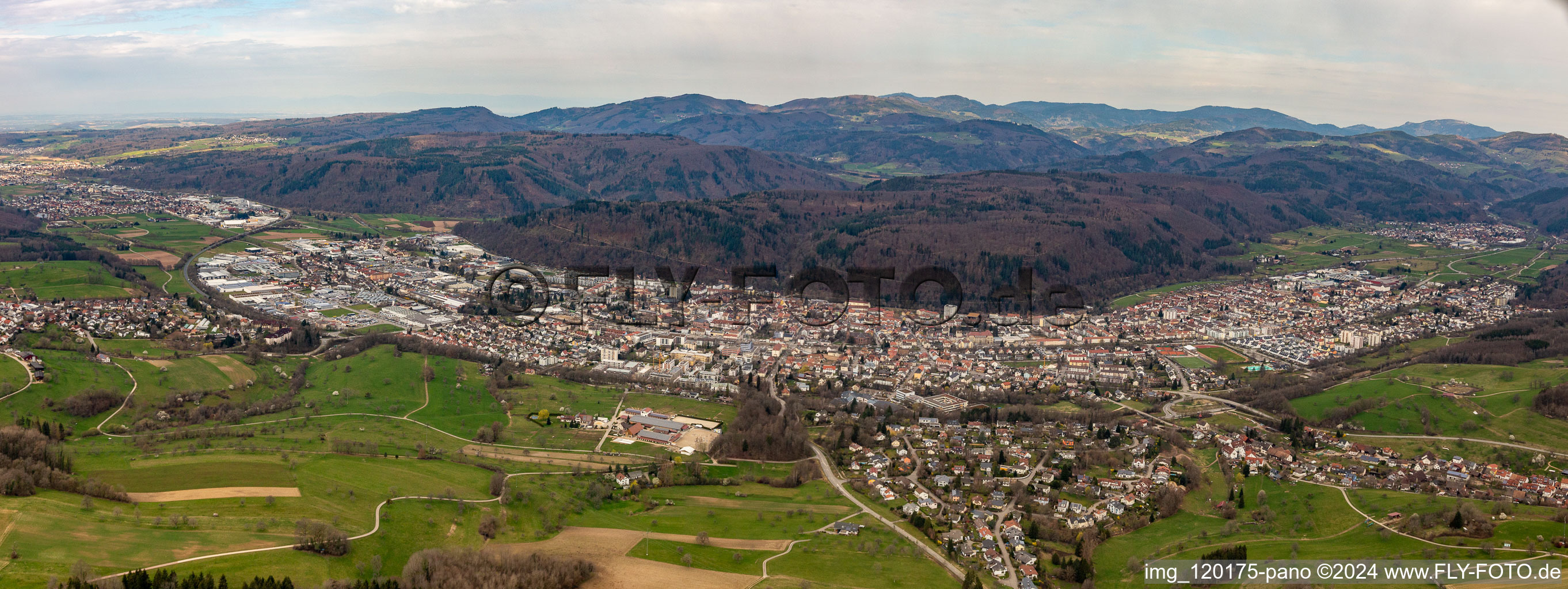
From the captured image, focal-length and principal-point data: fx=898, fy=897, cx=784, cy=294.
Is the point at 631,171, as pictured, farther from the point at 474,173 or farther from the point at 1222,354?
the point at 1222,354

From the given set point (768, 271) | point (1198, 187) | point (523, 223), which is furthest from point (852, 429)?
point (1198, 187)

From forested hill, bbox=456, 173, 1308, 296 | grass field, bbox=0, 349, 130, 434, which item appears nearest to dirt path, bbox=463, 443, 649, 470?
grass field, bbox=0, 349, 130, 434

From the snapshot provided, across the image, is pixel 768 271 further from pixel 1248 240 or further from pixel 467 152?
pixel 467 152

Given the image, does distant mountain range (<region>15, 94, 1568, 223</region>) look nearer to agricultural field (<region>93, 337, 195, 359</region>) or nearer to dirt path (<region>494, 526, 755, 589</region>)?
agricultural field (<region>93, 337, 195, 359</region>)

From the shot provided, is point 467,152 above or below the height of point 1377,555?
above

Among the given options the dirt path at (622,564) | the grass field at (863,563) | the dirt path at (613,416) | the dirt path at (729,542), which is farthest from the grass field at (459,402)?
the grass field at (863,563)

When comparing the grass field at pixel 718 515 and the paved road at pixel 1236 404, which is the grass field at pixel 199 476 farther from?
the paved road at pixel 1236 404
